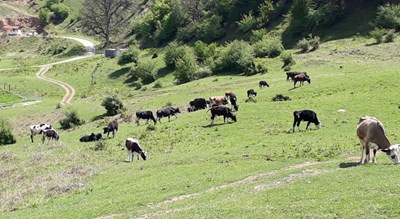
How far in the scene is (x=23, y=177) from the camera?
1341 inches

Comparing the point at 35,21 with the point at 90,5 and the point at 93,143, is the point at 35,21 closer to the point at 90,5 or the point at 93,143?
the point at 90,5

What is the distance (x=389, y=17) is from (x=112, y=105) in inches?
1905

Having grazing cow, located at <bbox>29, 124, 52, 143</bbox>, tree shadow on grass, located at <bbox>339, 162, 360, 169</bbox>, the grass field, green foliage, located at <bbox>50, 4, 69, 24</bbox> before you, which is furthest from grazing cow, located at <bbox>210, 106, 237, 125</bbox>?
green foliage, located at <bbox>50, 4, 69, 24</bbox>

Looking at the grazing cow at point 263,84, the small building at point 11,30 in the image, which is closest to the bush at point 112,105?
the grazing cow at point 263,84

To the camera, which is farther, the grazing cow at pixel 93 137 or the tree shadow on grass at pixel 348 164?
the grazing cow at pixel 93 137

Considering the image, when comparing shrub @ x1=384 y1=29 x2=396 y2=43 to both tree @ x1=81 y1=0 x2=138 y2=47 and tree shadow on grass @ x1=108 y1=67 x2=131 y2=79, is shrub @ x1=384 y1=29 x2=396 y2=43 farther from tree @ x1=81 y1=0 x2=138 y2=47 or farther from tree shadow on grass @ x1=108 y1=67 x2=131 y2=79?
tree @ x1=81 y1=0 x2=138 y2=47

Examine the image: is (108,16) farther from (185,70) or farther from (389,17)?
(389,17)

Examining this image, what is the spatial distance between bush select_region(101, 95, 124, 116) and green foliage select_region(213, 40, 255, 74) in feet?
77.3

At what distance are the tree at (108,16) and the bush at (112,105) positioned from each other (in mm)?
76074

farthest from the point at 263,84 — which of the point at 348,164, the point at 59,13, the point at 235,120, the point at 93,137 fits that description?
the point at 59,13

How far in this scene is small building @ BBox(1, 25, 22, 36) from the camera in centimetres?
16044

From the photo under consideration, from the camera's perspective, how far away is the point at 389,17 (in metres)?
77.8

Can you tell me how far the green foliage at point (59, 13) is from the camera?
17300 centimetres

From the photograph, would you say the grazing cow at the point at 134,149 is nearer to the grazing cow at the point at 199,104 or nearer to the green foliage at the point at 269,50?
the grazing cow at the point at 199,104
